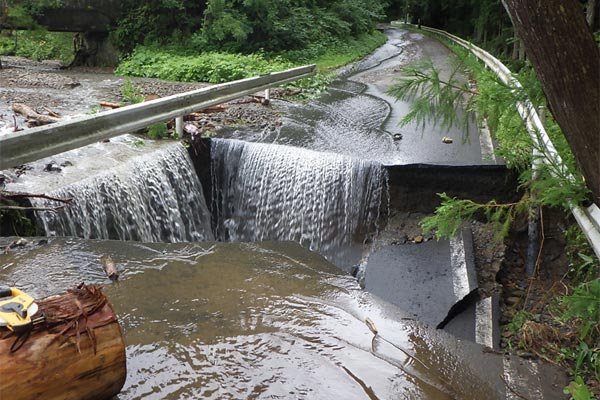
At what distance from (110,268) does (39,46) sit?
1009 inches

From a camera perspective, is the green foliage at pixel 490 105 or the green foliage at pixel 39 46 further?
the green foliage at pixel 39 46

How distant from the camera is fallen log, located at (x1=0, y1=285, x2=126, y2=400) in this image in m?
2.61

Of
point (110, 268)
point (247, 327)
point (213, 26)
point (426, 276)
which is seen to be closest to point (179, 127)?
point (110, 268)

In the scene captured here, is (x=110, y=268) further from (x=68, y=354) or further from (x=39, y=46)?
(x=39, y=46)

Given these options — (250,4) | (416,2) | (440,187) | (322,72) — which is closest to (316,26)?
(250,4)

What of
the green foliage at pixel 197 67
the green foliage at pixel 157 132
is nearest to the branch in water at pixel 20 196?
the green foliage at pixel 157 132

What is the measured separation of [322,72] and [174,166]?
11.8 meters

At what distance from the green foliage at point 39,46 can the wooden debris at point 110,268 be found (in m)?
21.3

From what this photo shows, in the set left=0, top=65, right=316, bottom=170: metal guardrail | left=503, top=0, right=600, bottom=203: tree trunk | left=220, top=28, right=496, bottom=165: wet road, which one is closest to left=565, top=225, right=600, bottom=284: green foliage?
left=220, top=28, right=496, bottom=165: wet road

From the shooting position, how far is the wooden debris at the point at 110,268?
16.1 ft

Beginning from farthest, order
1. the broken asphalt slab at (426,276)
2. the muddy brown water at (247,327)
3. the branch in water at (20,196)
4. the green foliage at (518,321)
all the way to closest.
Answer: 1. the broken asphalt slab at (426,276)
2. the branch in water at (20,196)
3. the green foliage at (518,321)
4. the muddy brown water at (247,327)

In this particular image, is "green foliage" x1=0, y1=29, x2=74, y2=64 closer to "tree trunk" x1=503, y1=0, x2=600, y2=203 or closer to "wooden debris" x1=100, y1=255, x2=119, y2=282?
"wooden debris" x1=100, y1=255, x2=119, y2=282

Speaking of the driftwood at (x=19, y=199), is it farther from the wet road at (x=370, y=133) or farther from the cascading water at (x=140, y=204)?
the wet road at (x=370, y=133)

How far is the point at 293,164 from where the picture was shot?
8.23 metres
